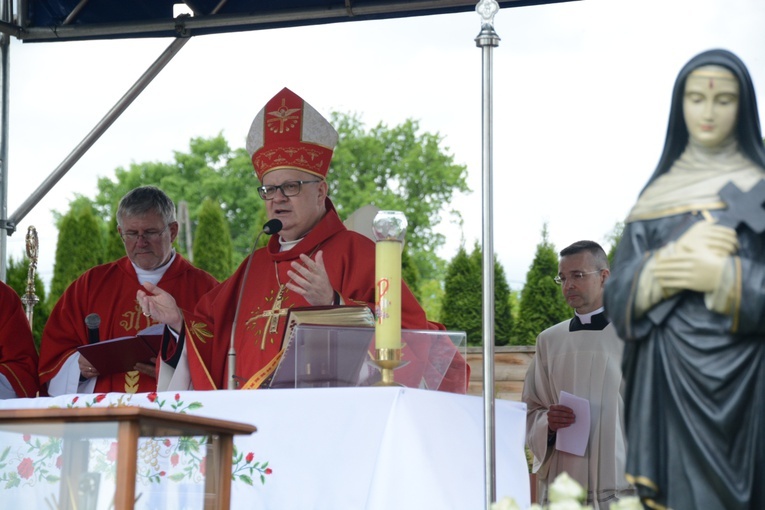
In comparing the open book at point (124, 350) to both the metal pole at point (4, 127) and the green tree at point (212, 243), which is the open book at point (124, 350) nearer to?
the metal pole at point (4, 127)

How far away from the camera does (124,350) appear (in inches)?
181

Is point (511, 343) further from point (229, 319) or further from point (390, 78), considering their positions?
point (390, 78)

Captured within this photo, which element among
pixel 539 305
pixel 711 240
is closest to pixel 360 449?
pixel 711 240

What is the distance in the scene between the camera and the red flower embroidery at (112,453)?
247 cm

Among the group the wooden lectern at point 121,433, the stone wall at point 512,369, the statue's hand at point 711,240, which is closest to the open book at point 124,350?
the wooden lectern at point 121,433

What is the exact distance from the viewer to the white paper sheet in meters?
5.42

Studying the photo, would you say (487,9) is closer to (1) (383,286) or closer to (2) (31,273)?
(1) (383,286)

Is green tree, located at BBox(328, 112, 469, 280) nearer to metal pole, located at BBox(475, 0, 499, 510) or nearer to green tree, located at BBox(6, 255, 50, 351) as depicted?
green tree, located at BBox(6, 255, 50, 351)

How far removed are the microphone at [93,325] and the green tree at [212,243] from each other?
1062 centimetres

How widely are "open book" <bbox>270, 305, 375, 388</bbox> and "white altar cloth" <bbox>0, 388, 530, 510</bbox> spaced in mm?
125

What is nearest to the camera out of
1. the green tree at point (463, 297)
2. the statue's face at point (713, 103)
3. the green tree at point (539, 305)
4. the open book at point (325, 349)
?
the statue's face at point (713, 103)

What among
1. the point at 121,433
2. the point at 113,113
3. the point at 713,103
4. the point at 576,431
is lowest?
the point at 576,431

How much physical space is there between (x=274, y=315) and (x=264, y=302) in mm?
136

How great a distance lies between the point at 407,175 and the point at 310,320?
22.9m
